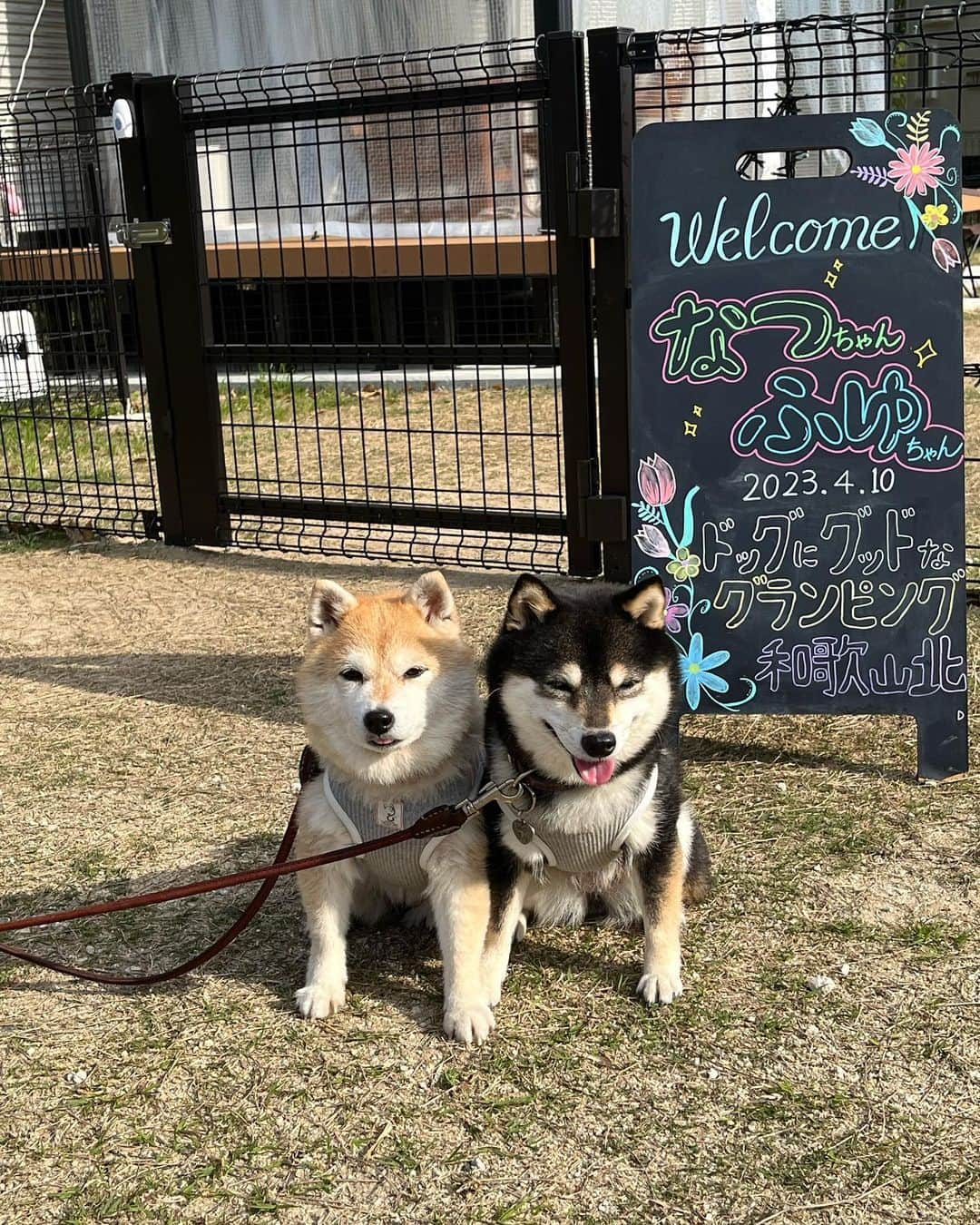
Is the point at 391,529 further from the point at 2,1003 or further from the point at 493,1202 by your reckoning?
the point at 493,1202

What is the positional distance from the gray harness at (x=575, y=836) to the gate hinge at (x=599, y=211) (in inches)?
113

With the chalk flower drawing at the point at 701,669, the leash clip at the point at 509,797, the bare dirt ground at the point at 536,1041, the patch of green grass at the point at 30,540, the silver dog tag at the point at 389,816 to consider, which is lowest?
the bare dirt ground at the point at 536,1041

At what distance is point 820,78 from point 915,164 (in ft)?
3.15

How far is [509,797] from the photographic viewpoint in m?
2.87

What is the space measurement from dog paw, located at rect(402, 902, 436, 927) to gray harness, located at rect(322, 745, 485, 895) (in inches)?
8.3

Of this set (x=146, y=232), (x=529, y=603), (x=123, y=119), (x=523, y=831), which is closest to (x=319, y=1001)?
(x=523, y=831)

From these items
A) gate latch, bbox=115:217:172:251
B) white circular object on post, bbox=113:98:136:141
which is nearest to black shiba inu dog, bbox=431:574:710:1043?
gate latch, bbox=115:217:172:251

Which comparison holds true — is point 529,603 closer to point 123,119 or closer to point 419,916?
point 419,916

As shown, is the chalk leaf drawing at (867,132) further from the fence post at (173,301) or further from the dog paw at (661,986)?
the fence post at (173,301)

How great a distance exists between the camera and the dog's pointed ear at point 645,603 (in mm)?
2926

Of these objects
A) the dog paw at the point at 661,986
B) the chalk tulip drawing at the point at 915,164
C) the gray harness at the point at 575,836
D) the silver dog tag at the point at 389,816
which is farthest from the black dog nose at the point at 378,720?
the chalk tulip drawing at the point at 915,164

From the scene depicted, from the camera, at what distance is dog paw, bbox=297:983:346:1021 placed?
291 cm

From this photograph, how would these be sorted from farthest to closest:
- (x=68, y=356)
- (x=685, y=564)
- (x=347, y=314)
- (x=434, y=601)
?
1. (x=347, y=314)
2. (x=68, y=356)
3. (x=685, y=564)
4. (x=434, y=601)

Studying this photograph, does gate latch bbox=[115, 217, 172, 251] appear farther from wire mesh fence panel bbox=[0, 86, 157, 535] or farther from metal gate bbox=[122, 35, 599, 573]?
wire mesh fence panel bbox=[0, 86, 157, 535]
